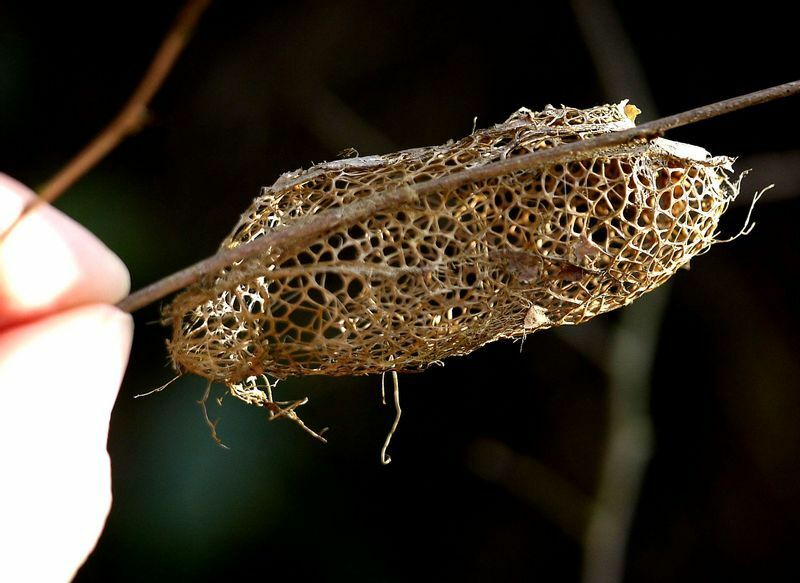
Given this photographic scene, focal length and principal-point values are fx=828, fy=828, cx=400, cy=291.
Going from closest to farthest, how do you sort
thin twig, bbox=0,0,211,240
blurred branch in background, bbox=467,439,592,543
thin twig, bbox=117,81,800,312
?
thin twig, bbox=0,0,211,240
thin twig, bbox=117,81,800,312
blurred branch in background, bbox=467,439,592,543

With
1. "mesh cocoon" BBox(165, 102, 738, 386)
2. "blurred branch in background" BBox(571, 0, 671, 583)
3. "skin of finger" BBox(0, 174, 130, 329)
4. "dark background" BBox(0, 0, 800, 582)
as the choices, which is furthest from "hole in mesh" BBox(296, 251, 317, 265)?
"blurred branch in background" BBox(571, 0, 671, 583)

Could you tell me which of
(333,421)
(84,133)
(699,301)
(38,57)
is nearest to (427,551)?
(333,421)

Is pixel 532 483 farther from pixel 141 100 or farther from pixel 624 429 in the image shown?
pixel 141 100

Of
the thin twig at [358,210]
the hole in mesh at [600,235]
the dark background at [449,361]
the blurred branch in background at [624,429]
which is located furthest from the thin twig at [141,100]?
the blurred branch in background at [624,429]

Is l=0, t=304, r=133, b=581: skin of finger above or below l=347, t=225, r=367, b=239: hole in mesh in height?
below

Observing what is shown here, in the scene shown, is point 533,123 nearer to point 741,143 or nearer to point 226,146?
point 741,143

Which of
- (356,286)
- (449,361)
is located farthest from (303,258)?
(449,361)

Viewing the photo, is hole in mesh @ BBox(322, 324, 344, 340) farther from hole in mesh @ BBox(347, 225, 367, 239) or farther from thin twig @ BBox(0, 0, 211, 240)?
thin twig @ BBox(0, 0, 211, 240)

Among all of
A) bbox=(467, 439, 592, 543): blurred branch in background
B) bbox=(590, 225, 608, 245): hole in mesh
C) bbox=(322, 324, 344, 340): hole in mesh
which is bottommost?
bbox=(322, 324, 344, 340): hole in mesh

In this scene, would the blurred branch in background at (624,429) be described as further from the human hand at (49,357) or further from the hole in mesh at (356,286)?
the human hand at (49,357)
